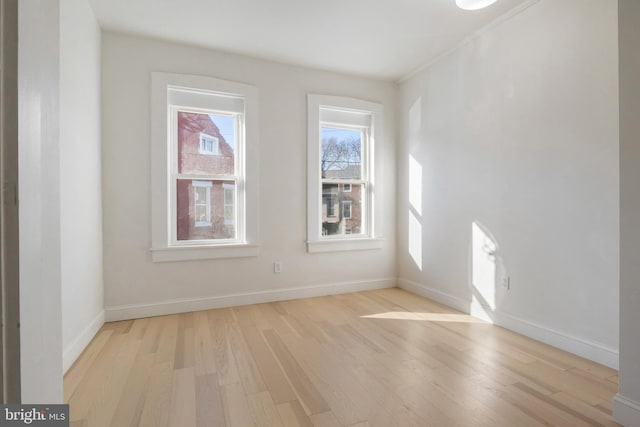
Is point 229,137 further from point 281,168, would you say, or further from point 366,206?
point 366,206

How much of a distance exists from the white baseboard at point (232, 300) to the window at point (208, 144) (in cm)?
154

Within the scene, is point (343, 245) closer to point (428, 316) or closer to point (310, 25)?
point (428, 316)

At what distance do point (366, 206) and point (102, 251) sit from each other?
290 centimetres

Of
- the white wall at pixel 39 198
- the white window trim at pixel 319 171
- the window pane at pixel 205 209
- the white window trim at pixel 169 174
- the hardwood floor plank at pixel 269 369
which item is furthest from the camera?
the white window trim at pixel 319 171

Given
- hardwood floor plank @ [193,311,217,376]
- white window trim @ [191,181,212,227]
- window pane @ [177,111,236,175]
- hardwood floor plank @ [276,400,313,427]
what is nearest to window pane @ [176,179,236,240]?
white window trim @ [191,181,212,227]

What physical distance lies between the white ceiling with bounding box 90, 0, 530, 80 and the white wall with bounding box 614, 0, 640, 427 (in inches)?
52.3

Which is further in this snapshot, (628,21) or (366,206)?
(366,206)

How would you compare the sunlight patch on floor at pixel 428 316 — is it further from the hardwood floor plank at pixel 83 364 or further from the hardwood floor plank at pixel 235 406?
the hardwood floor plank at pixel 83 364

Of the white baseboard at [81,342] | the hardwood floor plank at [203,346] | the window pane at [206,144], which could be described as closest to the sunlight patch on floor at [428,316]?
the hardwood floor plank at [203,346]

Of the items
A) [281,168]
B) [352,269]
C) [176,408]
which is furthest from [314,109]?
[176,408]

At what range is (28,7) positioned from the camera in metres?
0.46

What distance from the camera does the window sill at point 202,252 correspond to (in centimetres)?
300

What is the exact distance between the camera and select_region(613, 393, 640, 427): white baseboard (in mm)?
1453

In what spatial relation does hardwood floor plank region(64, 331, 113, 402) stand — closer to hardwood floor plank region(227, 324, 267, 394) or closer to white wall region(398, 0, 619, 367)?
hardwood floor plank region(227, 324, 267, 394)
